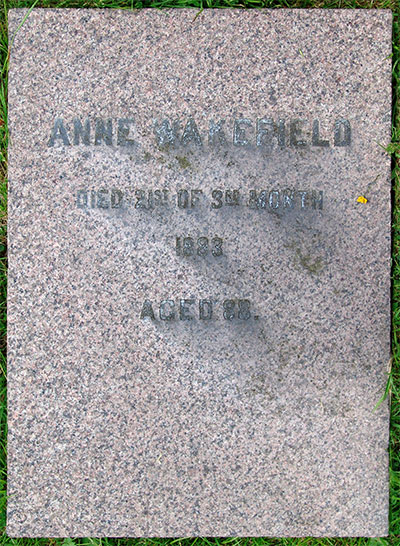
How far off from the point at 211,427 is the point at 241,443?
15cm

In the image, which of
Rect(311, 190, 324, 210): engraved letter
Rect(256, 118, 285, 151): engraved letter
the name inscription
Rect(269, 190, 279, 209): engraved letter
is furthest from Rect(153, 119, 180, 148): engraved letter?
Rect(311, 190, 324, 210): engraved letter

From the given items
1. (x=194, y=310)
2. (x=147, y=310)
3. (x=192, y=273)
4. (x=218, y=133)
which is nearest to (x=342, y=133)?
(x=218, y=133)

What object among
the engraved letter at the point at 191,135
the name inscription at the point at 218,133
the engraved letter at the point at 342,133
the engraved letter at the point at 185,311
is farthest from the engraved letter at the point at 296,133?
the engraved letter at the point at 185,311

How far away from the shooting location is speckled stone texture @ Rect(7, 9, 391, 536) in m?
2.04

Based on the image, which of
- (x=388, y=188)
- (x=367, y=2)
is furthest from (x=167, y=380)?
(x=367, y=2)

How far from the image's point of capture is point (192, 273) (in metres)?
2.04

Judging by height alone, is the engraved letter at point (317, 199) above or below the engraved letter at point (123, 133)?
below

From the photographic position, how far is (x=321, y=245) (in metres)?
2.06

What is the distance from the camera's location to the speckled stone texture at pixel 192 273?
2045 mm

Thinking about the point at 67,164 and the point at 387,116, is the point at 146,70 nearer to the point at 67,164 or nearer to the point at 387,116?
the point at 67,164

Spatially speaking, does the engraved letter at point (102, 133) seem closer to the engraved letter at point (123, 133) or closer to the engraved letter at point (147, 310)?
the engraved letter at point (123, 133)

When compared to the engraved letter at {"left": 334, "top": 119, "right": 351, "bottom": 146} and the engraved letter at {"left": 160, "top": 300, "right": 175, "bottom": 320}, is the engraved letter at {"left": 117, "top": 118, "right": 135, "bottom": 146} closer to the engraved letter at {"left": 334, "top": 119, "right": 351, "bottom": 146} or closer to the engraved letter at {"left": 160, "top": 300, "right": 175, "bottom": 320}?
the engraved letter at {"left": 160, "top": 300, "right": 175, "bottom": 320}

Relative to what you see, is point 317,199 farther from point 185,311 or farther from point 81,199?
point 81,199

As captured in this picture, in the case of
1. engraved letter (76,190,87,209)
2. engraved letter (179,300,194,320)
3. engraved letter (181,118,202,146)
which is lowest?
engraved letter (179,300,194,320)
